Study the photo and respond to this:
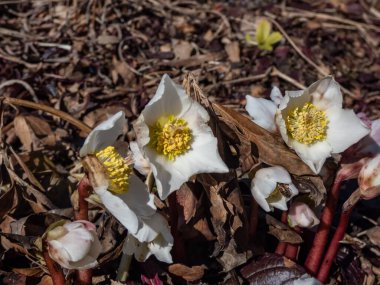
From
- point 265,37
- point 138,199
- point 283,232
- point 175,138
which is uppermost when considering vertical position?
point 175,138

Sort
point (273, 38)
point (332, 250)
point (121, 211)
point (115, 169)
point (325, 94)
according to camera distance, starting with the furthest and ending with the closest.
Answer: point (273, 38) → point (332, 250) → point (325, 94) → point (115, 169) → point (121, 211)

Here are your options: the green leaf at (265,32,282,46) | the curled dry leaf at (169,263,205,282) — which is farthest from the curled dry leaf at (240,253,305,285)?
the green leaf at (265,32,282,46)

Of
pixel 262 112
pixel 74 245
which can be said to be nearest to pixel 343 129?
pixel 262 112

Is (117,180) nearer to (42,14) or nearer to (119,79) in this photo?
(119,79)

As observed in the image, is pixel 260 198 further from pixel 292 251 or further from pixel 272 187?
pixel 292 251

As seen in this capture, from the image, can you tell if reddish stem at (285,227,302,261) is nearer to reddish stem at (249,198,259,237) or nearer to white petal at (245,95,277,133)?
reddish stem at (249,198,259,237)

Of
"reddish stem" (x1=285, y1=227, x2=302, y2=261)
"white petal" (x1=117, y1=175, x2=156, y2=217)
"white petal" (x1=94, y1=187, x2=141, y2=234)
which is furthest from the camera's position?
"reddish stem" (x1=285, y1=227, x2=302, y2=261)

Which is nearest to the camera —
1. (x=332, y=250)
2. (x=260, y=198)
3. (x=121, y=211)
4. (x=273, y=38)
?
(x=121, y=211)
